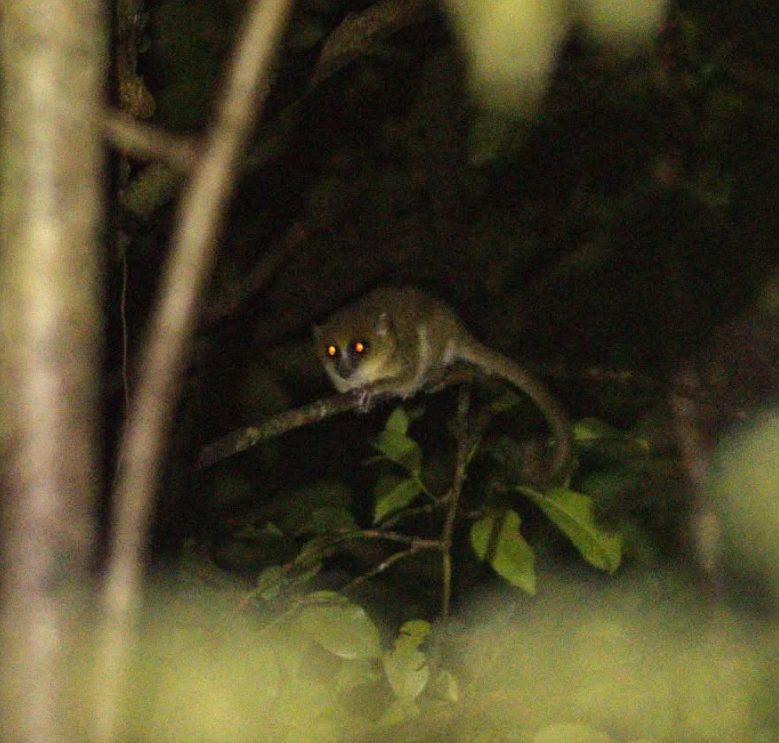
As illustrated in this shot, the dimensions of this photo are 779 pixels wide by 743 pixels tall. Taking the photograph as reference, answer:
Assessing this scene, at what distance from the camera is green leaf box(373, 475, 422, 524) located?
3.67m

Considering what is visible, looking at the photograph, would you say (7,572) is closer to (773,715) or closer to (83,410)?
(83,410)

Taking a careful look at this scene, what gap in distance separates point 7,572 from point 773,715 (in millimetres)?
2520

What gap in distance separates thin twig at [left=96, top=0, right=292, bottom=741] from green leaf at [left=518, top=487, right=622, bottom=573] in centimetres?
276

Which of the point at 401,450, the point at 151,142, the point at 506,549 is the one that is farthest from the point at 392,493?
the point at 151,142

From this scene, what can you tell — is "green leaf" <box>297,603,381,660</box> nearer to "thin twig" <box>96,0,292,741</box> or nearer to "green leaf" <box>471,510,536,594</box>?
"green leaf" <box>471,510,536,594</box>

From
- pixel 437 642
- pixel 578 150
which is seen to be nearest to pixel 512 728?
pixel 437 642

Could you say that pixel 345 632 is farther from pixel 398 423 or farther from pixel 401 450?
pixel 398 423

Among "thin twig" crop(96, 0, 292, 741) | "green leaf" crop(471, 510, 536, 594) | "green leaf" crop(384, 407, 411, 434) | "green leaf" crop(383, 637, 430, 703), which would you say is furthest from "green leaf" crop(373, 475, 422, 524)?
"thin twig" crop(96, 0, 292, 741)

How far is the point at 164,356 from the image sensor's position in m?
0.70

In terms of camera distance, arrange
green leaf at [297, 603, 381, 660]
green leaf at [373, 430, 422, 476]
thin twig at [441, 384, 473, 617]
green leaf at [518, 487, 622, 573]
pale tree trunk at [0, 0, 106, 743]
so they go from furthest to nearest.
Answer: green leaf at [373, 430, 422, 476] < thin twig at [441, 384, 473, 617] < green leaf at [518, 487, 622, 573] < green leaf at [297, 603, 381, 660] < pale tree trunk at [0, 0, 106, 743]

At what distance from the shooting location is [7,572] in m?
0.66

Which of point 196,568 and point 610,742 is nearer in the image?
point 610,742

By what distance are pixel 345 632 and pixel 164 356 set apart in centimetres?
242

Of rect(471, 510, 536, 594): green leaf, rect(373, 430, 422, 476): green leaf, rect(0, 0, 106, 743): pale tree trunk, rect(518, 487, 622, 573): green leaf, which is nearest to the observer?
rect(0, 0, 106, 743): pale tree trunk
